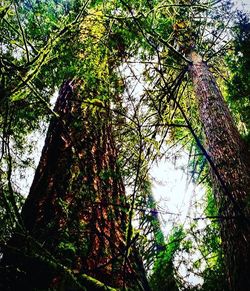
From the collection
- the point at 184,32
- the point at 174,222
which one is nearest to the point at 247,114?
the point at 174,222

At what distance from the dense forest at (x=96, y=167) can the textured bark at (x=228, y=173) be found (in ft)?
0.06

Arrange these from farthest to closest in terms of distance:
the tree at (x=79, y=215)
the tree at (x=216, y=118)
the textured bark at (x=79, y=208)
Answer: the tree at (x=216, y=118) → the textured bark at (x=79, y=208) → the tree at (x=79, y=215)

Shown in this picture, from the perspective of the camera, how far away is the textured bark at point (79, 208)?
206cm

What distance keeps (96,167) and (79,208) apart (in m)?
0.69

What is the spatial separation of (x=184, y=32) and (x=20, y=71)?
5.74m

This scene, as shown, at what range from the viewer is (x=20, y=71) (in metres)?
2.45

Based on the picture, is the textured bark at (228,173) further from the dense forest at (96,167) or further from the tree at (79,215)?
the tree at (79,215)

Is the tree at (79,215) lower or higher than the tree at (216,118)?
lower

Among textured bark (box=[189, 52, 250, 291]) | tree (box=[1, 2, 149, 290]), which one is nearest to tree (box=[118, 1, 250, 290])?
textured bark (box=[189, 52, 250, 291])

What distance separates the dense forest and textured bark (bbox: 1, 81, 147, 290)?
0.01 metres

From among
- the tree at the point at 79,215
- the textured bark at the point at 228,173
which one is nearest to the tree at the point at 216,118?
the textured bark at the point at 228,173

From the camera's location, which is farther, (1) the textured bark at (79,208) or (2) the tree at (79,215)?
(1) the textured bark at (79,208)

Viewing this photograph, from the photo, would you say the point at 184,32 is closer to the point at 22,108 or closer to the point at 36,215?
the point at 22,108

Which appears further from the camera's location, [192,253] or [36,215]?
[192,253]
